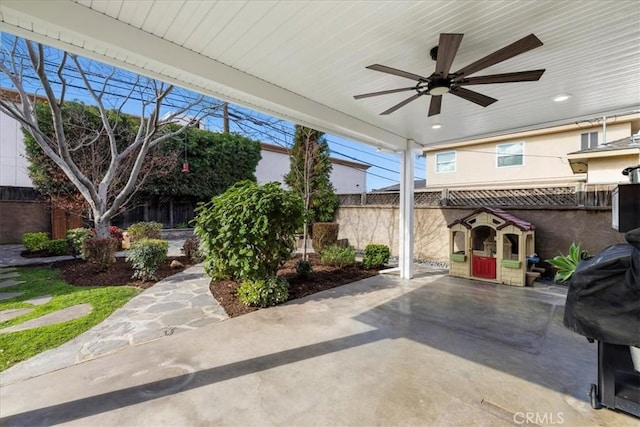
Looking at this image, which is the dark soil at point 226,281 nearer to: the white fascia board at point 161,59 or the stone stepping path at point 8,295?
the stone stepping path at point 8,295

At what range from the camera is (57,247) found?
8.30 m

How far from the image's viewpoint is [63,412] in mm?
2072

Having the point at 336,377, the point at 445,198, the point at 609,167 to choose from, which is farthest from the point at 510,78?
the point at 609,167

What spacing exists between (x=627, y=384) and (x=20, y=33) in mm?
5714

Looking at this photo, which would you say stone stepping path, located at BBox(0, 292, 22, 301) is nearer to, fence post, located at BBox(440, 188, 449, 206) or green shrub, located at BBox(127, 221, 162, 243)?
green shrub, located at BBox(127, 221, 162, 243)

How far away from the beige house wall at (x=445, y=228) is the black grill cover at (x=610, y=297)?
4.90 metres

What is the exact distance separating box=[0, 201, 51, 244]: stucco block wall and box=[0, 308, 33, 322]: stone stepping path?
7680 mm

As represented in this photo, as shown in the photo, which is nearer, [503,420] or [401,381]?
[503,420]

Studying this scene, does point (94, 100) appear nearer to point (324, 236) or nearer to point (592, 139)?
point (324, 236)

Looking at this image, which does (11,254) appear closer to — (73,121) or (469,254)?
(73,121)

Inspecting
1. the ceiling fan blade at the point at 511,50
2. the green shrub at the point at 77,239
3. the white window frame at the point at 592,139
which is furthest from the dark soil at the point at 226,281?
the white window frame at the point at 592,139

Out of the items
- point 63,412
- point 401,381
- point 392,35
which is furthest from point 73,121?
point 401,381

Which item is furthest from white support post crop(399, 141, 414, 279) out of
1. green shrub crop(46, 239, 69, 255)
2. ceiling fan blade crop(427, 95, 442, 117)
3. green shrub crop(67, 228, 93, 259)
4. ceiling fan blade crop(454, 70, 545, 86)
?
green shrub crop(46, 239, 69, 255)

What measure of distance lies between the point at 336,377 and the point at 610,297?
7.05ft
